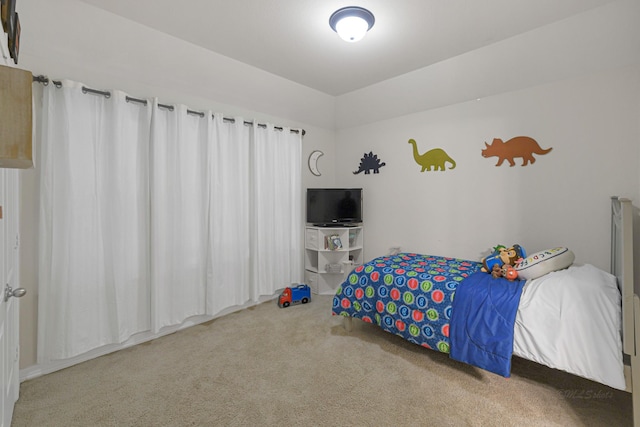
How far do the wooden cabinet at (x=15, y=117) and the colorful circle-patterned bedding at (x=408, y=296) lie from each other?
2.41 m

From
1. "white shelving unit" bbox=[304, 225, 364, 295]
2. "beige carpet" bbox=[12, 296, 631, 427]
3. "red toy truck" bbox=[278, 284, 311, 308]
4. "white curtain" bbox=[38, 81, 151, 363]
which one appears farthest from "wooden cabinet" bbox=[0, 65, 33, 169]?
"white shelving unit" bbox=[304, 225, 364, 295]

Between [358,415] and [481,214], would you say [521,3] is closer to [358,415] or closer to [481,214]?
[481,214]

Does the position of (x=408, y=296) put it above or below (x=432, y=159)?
below

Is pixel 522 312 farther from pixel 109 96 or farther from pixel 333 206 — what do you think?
pixel 109 96

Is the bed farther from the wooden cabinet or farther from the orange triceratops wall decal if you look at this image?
the wooden cabinet

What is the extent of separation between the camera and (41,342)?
7.25 ft

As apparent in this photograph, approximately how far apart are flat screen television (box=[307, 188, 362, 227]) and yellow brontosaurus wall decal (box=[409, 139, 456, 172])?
0.86 meters

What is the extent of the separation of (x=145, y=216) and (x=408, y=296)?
7.87 ft

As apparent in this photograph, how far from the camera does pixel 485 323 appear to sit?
6.84ft

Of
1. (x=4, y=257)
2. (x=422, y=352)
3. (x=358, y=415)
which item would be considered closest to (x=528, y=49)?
(x=422, y=352)

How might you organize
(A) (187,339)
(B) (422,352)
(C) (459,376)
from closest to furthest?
1. (C) (459,376)
2. (B) (422,352)
3. (A) (187,339)

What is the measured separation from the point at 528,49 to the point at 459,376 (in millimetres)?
2796

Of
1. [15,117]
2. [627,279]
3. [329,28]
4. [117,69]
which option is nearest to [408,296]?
[627,279]

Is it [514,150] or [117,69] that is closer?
[117,69]
